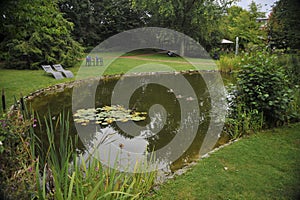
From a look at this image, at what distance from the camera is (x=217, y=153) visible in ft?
10.6

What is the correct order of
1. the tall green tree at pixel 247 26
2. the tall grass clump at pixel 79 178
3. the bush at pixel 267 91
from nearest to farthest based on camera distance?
the tall grass clump at pixel 79 178 → the bush at pixel 267 91 → the tall green tree at pixel 247 26

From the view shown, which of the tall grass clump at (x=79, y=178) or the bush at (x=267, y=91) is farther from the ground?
the bush at (x=267, y=91)

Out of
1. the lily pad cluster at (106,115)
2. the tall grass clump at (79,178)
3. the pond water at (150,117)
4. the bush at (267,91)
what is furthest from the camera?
the lily pad cluster at (106,115)

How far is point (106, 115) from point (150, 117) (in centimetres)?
103


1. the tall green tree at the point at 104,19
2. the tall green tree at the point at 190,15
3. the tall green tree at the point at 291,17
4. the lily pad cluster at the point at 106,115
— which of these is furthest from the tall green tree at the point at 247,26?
the lily pad cluster at the point at 106,115

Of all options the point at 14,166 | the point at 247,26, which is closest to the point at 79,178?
the point at 14,166

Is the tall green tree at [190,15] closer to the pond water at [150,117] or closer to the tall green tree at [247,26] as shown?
the tall green tree at [247,26]

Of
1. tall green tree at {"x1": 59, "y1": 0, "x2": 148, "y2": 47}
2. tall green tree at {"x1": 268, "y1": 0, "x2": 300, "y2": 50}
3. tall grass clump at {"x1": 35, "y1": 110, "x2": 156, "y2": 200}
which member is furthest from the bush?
tall green tree at {"x1": 59, "y1": 0, "x2": 148, "y2": 47}

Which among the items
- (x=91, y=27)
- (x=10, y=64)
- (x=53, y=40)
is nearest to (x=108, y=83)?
(x=53, y=40)

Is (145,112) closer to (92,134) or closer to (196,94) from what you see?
(92,134)

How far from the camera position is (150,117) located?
5.23 m

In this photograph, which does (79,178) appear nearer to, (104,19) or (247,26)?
(247,26)

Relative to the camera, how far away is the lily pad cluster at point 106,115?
4.81 metres

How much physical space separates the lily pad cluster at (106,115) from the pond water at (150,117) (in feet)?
0.34
